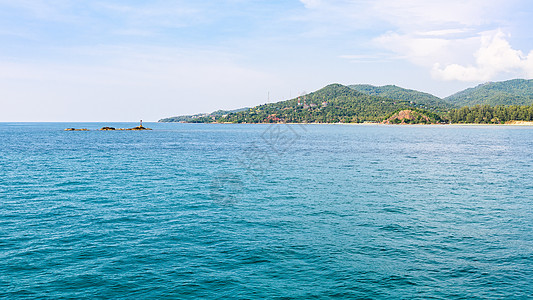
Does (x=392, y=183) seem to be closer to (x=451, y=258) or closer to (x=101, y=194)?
(x=451, y=258)

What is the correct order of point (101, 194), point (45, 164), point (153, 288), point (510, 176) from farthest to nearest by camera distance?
point (45, 164), point (510, 176), point (101, 194), point (153, 288)

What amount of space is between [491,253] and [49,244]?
31723 millimetres

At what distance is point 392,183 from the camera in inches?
2066

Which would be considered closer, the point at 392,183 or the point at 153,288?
the point at 153,288

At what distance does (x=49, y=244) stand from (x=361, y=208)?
93.6 ft

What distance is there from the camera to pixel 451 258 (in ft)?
79.8

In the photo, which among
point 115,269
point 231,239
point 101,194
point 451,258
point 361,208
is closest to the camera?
point 115,269

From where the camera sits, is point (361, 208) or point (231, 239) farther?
point (361, 208)

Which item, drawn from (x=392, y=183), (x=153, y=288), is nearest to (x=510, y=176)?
(x=392, y=183)

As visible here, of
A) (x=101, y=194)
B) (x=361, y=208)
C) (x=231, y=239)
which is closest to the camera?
(x=231, y=239)

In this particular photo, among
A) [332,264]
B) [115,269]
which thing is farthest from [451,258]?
[115,269]

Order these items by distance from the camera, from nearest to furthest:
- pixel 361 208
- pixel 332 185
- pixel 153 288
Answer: pixel 153 288 → pixel 361 208 → pixel 332 185

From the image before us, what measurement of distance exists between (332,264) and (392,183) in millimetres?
32497

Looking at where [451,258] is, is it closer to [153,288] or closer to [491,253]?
[491,253]
